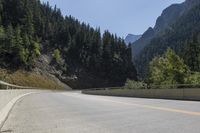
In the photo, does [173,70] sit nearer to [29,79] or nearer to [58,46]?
[29,79]

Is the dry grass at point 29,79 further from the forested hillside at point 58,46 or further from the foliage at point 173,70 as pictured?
the foliage at point 173,70

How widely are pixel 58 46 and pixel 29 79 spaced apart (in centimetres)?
5396

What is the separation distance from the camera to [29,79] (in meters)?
119

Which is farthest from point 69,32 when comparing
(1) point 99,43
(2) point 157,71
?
(2) point 157,71

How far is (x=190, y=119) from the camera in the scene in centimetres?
1059

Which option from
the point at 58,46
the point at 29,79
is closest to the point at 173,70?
the point at 29,79

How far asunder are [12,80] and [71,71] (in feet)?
136

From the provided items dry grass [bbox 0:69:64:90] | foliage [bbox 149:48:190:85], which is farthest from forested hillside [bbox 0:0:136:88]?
foliage [bbox 149:48:190:85]

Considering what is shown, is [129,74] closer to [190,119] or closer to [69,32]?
[69,32]

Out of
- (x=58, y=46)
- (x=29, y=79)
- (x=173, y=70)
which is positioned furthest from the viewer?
(x=58, y=46)

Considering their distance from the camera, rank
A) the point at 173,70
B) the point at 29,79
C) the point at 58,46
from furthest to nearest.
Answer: the point at 58,46
the point at 29,79
the point at 173,70

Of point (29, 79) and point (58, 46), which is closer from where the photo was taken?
point (29, 79)

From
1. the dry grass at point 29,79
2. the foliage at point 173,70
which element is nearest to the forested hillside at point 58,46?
the dry grass at point 29,79

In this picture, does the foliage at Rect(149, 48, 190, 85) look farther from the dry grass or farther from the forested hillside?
the forested hillside
